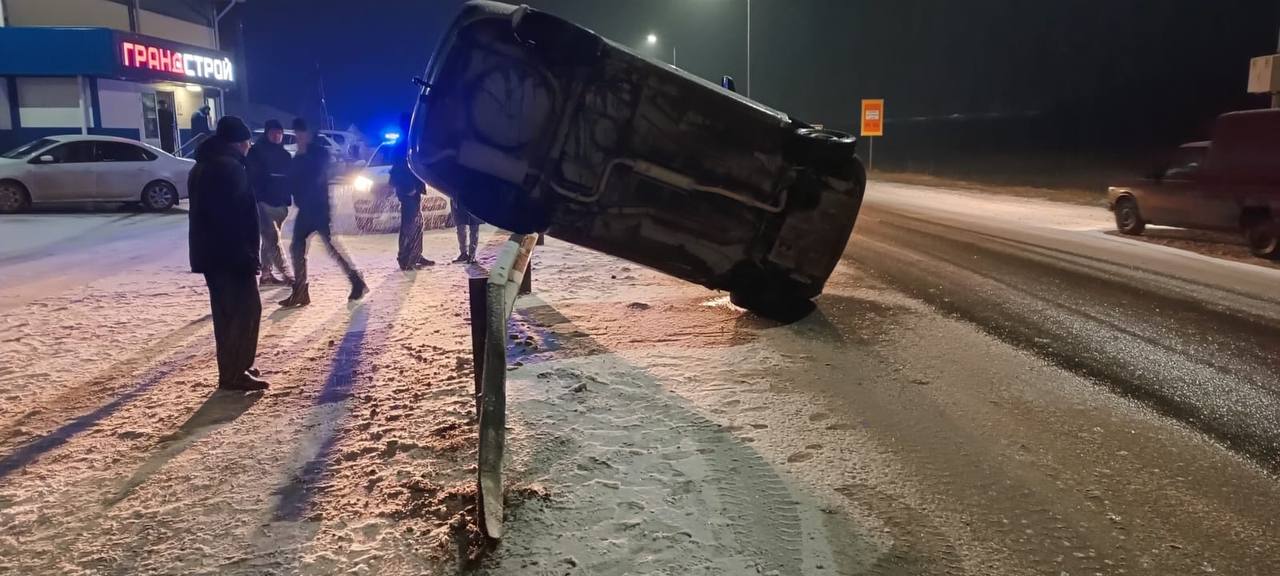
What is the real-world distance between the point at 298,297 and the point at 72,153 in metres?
11.4

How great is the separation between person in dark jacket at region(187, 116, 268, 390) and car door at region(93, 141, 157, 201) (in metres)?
12.8

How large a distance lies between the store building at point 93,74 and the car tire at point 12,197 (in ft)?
22.7

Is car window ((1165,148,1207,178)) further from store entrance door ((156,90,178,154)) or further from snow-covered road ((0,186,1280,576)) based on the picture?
store entrance door ((156,90,178,154))

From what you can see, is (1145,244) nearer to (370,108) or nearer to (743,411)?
(743,411)

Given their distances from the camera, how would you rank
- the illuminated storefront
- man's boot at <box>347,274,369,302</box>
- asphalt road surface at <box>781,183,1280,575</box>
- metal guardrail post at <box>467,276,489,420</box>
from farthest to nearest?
the illuminated storefront < man's boot at <box>347,274,369,302</box> < metal guardrail post at <box>467,276,489,420</box> < asphalt road surface at <box>781,183,1280,575</box>

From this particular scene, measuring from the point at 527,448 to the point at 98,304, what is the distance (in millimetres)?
5837

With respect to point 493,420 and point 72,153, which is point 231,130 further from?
point 72,153

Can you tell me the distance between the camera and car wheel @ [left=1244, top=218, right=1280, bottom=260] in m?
11.3

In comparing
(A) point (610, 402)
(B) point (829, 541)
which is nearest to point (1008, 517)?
(B) point (829, 541)

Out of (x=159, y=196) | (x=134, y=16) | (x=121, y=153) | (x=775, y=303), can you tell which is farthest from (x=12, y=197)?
(x=775, y=303)

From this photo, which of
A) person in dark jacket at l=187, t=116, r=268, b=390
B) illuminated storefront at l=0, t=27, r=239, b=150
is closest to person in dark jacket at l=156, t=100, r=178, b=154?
illuminated storefront at l=0, t=27, r=239, b=150

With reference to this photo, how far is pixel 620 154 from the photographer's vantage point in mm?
4734


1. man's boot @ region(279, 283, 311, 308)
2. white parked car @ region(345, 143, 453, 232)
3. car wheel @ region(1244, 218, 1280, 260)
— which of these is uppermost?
white parked car @ region(345, 143, 453, 232)

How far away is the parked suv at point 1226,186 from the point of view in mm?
11516
